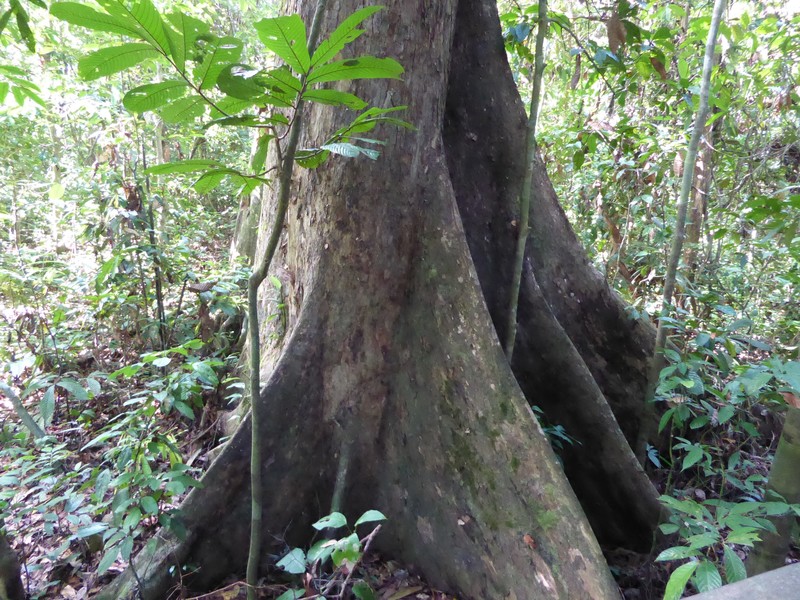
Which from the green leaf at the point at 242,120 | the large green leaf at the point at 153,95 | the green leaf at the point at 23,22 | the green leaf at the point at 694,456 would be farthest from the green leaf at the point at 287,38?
the green leaf at the point at 694,456

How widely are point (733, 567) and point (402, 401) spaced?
141 centimetres

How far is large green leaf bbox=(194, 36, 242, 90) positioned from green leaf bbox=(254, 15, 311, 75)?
0.10m

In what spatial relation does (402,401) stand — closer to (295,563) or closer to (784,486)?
(295,563)

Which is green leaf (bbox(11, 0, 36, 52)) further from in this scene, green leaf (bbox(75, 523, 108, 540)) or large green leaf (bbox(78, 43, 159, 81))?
green leaf (bbox(75, 523, 108, 540))

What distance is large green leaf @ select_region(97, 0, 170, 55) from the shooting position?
0.96m

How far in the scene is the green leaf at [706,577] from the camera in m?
1.43

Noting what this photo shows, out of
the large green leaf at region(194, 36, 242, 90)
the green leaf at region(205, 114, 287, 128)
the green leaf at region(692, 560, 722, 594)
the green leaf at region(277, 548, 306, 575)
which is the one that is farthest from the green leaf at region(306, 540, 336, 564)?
the large green leaf at region(194, 36, 242, 90)

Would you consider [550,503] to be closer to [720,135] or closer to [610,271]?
[610,271]

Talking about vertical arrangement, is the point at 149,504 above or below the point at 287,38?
below

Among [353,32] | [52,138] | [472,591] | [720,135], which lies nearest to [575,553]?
[472,591]

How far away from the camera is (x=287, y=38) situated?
0.98 m

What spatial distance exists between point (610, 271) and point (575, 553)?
3.85 metres

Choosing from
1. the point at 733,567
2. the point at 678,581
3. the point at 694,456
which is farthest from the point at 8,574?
the point at 694,456

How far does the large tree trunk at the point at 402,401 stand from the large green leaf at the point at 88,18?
132 cm
